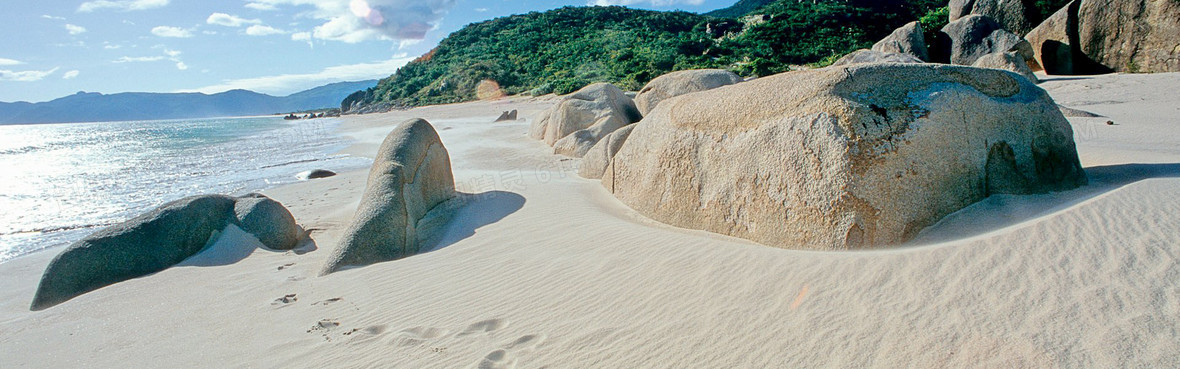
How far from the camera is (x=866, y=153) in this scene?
12.5 ft

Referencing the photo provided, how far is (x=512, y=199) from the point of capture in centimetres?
719

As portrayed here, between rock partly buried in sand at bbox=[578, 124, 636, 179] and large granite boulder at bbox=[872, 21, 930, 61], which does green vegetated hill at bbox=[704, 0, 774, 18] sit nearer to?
large granite boulder at bbox=[872, 21, 930, 61]

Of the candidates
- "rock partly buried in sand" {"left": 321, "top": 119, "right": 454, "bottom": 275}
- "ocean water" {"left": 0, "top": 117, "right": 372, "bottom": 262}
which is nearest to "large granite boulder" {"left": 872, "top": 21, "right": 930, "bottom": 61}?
"rock partly buried in sand" {"left": 321, "top": 119, "right": 454, "bottom": 275}

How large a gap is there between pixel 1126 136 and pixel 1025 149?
192 inches

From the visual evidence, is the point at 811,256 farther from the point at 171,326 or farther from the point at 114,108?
the point at 114,108

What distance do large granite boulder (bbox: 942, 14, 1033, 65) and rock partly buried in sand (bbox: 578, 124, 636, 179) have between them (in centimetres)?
1581

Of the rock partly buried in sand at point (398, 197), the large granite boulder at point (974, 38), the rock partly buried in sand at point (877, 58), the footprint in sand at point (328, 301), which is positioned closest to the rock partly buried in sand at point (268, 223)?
the rock partly buried in sand at point (398, 197)

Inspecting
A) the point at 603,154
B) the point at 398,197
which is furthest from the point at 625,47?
→ the point at 398,197

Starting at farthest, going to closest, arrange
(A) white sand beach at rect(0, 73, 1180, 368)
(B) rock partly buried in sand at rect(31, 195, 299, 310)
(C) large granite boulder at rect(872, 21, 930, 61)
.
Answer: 1. (C) large granite boulder at rect(872, 21, 930, 61)
2. (B) rock partly buried in sand at rect(31, 195, 299, 310)
3. (A) white sand beach at rect(0, 73, 1180, 368)

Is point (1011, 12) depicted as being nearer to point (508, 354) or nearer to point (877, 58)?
point (877, 58)

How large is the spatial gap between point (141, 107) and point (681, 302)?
220053 millimetres

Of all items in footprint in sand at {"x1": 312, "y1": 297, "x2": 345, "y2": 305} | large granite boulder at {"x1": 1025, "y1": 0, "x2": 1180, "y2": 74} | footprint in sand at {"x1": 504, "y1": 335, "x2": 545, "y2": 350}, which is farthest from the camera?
large granite boulder at {"x1": 1025, "y1": 0, "x2": 1180, "y2": 74}

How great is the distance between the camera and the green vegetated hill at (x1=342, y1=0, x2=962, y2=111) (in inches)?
1276

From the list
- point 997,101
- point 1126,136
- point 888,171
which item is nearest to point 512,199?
point 888,171
